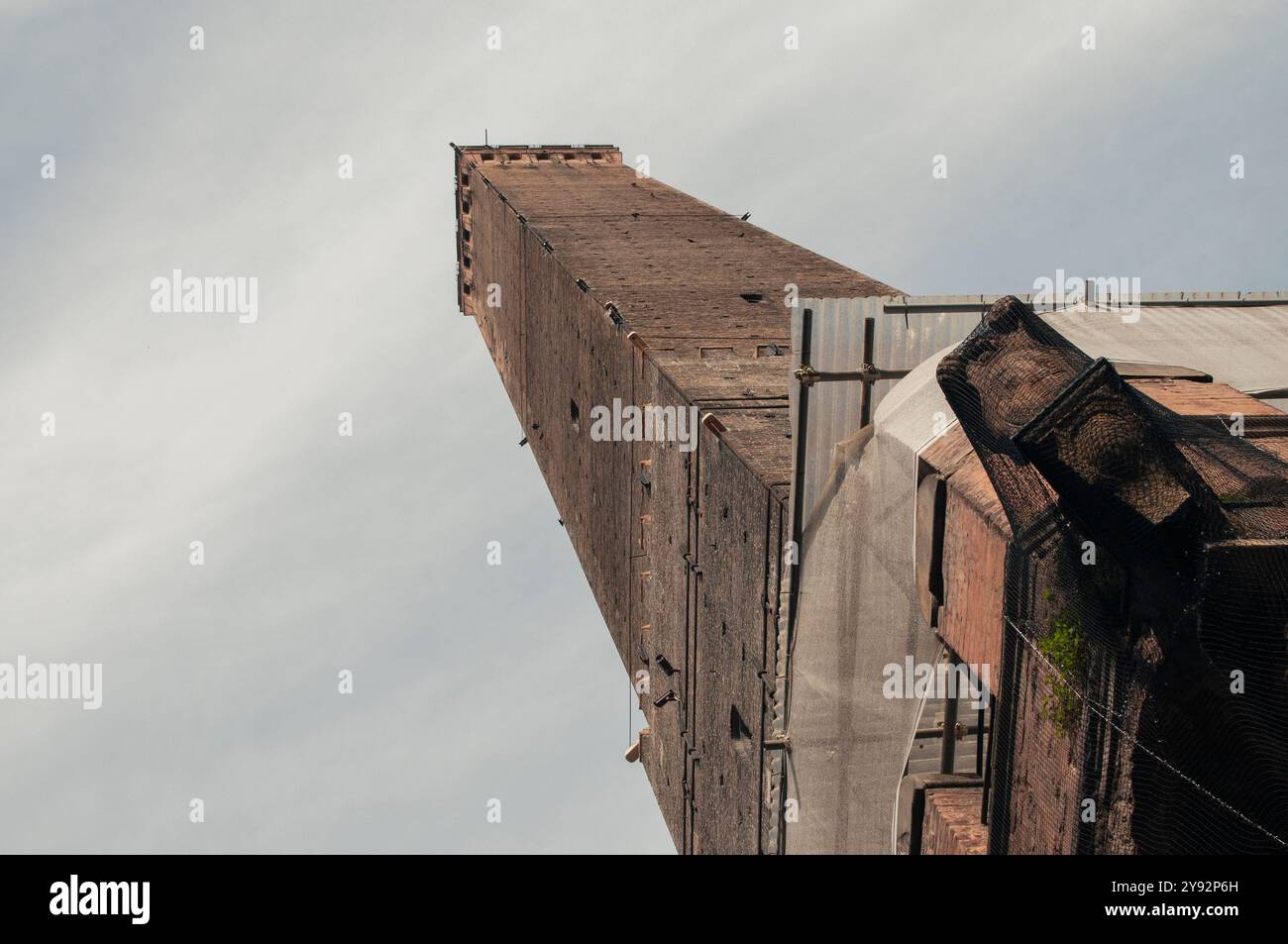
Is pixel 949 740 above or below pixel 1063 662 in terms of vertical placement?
below

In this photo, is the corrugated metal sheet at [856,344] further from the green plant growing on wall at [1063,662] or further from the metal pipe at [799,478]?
the green plant growing on wall at [1063,662]

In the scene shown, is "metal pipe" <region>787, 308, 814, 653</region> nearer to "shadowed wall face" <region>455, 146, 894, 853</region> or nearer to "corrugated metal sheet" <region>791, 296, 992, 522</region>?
"corrugated metal sheet" <region>791, 296, 992, 522</region>

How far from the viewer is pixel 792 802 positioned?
12.2 meters

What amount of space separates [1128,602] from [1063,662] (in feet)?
2.41

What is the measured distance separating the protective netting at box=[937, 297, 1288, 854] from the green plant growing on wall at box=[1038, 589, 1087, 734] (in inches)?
→ 0.5

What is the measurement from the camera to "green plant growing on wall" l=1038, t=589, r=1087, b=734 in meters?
6.91

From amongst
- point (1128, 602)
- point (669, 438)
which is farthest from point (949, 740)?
point (669, 438)

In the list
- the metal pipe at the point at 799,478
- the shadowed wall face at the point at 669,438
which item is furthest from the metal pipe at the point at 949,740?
the shadowed wall face at the point at 669,438

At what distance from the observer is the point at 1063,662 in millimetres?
7070

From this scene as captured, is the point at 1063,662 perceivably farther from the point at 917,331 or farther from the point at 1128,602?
the point at 917,331

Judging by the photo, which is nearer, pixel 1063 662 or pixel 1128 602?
pixel 1128 602
